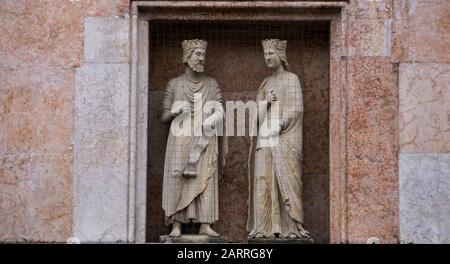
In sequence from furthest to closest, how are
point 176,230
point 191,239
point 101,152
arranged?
point 176,230 < point 191,239 < point 101,152

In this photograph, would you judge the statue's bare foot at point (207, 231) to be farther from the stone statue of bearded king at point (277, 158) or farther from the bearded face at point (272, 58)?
the bearded face at point (272, 58)

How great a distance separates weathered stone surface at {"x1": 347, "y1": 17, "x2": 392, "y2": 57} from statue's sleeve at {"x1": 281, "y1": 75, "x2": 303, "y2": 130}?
71cm

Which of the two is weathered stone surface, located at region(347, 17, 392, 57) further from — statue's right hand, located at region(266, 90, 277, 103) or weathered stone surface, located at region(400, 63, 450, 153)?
statue's right hand, located at region(266, 90, 277, 103)

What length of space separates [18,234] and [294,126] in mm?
3006

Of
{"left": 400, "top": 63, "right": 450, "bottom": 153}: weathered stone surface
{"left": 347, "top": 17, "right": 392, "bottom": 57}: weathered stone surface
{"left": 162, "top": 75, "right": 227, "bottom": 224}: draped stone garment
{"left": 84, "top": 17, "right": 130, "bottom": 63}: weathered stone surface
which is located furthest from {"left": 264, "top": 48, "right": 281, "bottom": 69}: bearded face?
{"left": 84, "top": 17, "right": 130, "bottom": 63}: weathered stone surface

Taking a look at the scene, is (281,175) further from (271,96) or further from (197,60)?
(197,60)

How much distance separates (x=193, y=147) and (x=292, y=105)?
110 centimetres

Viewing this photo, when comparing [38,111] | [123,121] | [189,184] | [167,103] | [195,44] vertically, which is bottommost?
[189,184]

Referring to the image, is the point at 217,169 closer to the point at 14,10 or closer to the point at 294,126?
the point at 294,126

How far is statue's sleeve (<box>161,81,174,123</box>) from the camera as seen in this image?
19.2 m

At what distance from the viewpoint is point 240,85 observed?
19.7 m

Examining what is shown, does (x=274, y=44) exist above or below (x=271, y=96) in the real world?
above

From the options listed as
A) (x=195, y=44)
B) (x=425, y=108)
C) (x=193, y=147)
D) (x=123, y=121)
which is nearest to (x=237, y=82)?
(x=195, y=44)

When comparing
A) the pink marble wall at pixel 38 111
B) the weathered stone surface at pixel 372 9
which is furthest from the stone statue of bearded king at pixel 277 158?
the pink marble wall at pixel 38 111
